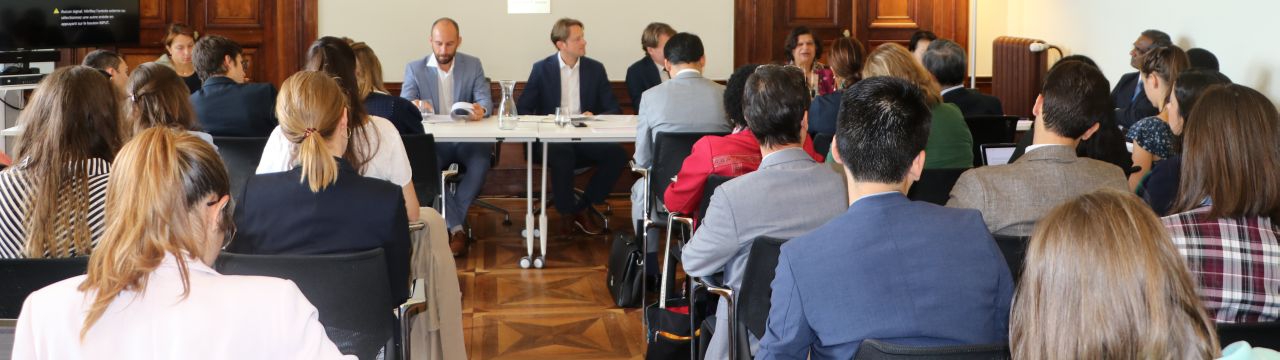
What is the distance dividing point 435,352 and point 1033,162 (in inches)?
67.9

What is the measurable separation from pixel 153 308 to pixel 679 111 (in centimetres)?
381

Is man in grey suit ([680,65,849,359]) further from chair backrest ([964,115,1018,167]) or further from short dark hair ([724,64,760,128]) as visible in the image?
chair backrest ([964,115,1018,167])

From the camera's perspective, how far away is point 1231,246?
241 cm

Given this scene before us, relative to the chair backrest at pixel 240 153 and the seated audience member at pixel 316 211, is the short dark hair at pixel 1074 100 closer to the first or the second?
the seated audience member at pixel 316 211

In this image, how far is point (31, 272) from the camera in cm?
240

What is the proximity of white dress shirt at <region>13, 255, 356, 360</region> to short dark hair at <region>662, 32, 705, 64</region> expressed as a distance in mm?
3985

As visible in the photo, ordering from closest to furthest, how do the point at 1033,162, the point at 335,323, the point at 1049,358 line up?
the point at 1049,358
the point at 335,323
the point at 1033,162

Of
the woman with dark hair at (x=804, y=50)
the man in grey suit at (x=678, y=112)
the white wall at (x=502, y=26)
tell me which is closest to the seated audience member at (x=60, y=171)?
the man in grey suit at (x=678, y=112)

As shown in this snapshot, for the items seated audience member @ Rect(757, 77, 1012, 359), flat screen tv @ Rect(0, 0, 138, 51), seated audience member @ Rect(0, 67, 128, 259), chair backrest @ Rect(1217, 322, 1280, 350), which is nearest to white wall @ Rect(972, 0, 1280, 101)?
chair backrest @ Rect(1217, 322, 1280, 350)

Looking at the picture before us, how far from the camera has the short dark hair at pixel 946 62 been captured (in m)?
5.23

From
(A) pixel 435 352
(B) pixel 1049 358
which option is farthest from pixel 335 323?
(B) pixel 1049 358

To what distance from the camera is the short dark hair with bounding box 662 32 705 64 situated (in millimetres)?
5535

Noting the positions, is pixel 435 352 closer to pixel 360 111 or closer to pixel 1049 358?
pixel 360 111

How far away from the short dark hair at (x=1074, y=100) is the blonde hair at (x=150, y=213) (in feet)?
6.69
